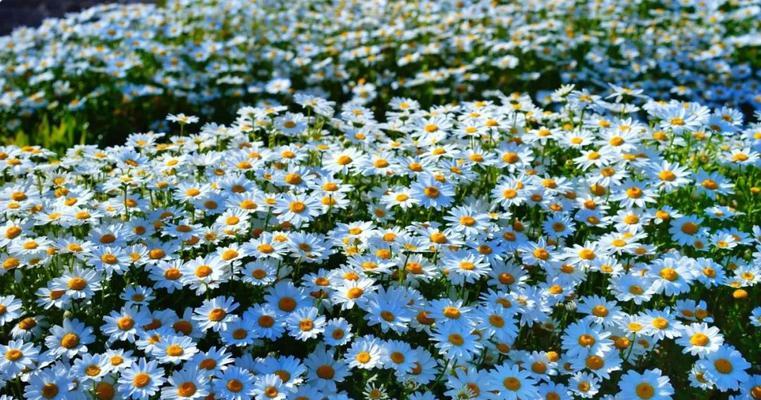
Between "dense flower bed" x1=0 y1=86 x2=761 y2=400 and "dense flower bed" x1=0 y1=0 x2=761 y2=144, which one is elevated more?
"dense flower bed" x1=0 y1=86 x2=761 y2=400

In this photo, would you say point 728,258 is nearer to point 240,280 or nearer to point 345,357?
point 345,357

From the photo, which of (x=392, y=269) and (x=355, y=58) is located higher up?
(x=392, y=269)

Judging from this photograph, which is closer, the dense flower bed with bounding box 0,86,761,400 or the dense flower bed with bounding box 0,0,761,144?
the dense flower bed with bounding box 0,86,761,400

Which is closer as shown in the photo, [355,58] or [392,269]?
[392,269]

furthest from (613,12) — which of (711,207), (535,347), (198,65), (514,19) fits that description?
(535,347)
